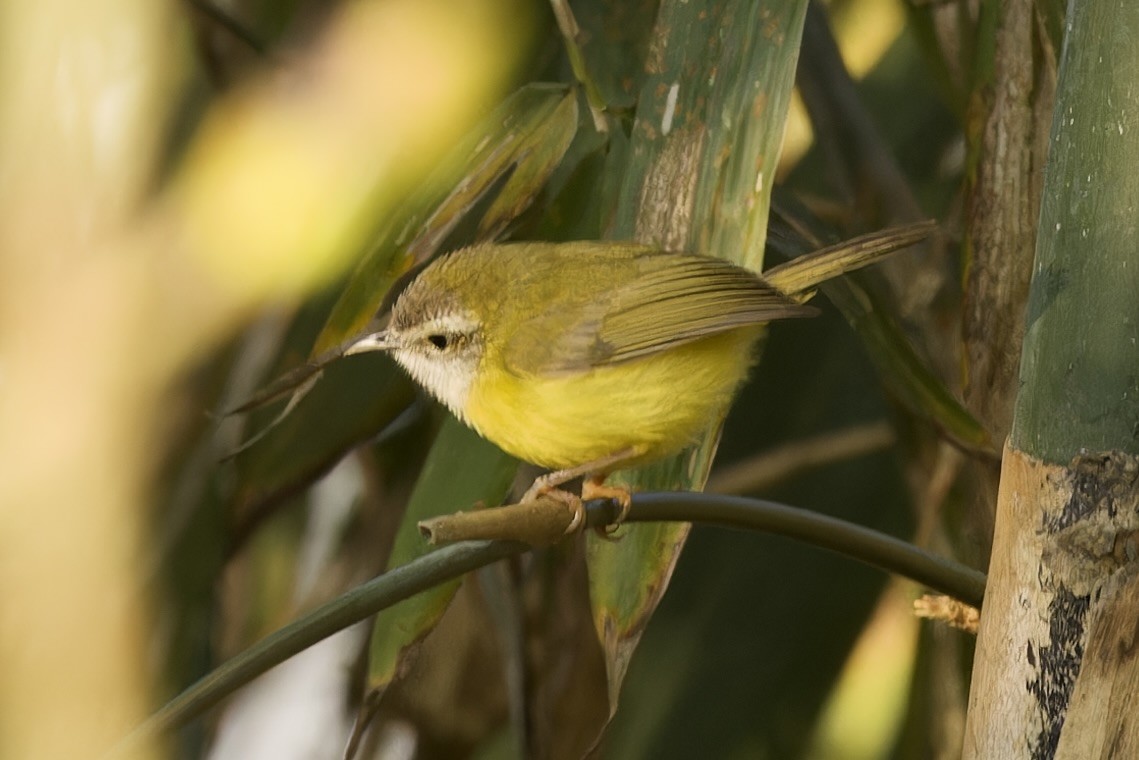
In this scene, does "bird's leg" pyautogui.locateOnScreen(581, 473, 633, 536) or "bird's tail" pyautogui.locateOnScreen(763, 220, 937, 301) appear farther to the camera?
"bird's tail" pyautogui.locateOnScreen(763, 220, 937, 301)

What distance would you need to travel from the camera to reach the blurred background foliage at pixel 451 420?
4.18 ft

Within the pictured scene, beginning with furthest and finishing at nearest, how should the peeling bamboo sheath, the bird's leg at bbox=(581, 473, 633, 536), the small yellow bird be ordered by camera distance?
1. the small yellow bird
2. the bird's leg at bbox=(581, 473, 633, 536)
3. the peeling bamboo sheath

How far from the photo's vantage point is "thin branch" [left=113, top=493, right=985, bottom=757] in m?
0.79

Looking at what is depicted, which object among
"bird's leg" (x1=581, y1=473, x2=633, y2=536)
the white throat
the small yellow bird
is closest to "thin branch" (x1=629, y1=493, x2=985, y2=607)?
"bird's leg" (x1=581, y1=473, x2=633, y2=536)

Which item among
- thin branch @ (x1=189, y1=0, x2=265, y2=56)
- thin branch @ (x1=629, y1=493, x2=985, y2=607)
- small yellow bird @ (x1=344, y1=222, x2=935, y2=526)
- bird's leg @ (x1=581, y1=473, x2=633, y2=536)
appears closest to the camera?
thin branch @ (x1=629, y1=493, x2=985, y2=607)

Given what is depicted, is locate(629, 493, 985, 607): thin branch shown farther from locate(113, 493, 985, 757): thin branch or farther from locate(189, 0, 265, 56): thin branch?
locate(189, 0, 265, 56): thin branch


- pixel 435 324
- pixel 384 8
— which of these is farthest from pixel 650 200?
pixel 384 8

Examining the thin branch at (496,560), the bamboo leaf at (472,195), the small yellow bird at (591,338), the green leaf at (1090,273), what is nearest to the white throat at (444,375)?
the small yellow bird at (591,338)

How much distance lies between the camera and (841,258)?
1235 mm

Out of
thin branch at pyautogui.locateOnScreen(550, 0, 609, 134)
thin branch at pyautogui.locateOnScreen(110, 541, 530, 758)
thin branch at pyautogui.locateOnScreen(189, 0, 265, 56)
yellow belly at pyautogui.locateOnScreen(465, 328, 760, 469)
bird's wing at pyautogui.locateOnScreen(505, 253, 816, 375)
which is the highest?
thin branch at pyautogui.locateOnScreen(189, 0, 265, 56)

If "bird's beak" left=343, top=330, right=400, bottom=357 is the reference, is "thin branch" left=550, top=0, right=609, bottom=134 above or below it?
above

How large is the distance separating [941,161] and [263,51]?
1.06 metres

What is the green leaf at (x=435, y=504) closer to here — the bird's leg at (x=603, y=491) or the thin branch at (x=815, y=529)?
the bird's leg at (x=603, y=491)

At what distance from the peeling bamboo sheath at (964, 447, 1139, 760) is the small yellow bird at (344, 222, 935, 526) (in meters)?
0.39
